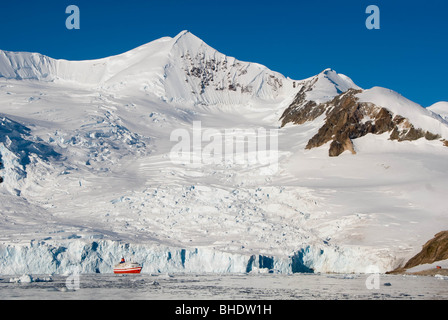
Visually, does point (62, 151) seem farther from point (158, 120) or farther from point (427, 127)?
point (427, 127)

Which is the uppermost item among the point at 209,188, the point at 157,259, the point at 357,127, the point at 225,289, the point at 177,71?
the point at 177,71

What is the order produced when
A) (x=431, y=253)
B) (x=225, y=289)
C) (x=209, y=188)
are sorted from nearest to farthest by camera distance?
(x=225, y=289)
(x=431, y=253)
(x=209, y=188)

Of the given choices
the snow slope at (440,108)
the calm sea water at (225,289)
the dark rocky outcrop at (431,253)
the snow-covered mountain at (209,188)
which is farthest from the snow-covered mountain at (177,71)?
the calm sea water at (225,289)

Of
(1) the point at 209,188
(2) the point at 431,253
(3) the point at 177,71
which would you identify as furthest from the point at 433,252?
(3) the point at 177,71

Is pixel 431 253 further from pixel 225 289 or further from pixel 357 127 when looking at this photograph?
pixel 357 127

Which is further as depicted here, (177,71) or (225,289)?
(177,71)

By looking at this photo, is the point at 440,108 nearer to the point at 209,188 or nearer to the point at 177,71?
the point at 177,71

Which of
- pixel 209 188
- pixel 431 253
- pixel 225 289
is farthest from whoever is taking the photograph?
pixel 209 188

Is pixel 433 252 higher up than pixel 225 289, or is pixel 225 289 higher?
pixel 433 252
